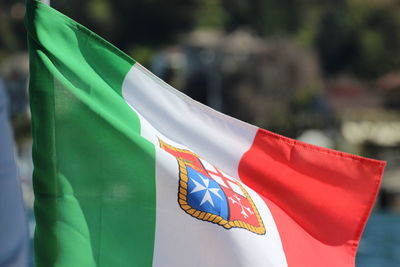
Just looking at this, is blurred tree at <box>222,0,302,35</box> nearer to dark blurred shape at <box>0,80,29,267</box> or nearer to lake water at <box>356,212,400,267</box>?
lake water at <box>356,212,400,267</box>

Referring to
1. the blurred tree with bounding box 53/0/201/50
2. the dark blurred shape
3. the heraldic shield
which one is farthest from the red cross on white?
the blurred tree with bounding box 53/0/201/50

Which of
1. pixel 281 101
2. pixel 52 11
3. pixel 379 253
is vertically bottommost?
pixel 281 101

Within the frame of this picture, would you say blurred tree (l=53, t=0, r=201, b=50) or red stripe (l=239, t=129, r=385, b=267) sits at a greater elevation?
red stripe (l=239, t=129, r=385, b=267)

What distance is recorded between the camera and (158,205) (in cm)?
504

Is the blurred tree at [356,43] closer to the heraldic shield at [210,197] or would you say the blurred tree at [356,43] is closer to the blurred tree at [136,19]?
the blurred tree at [136,19]

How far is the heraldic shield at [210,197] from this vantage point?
5102mm

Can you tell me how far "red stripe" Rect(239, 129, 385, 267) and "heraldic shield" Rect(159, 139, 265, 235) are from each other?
0.22 m

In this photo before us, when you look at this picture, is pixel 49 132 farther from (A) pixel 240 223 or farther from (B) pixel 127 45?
(B) pixel 127 45

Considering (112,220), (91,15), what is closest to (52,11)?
(112,220)

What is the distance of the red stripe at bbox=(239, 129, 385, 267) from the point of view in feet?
18.2

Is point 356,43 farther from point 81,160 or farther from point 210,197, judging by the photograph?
point 81,160

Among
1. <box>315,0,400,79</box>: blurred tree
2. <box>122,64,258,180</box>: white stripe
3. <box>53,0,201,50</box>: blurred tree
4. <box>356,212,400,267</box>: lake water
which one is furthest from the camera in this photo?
<box>53,0,201,50</box>: blurred tree

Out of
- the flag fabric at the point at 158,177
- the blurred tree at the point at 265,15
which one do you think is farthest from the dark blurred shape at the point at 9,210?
the blurred tree at the point at 265,15

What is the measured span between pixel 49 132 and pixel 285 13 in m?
104
